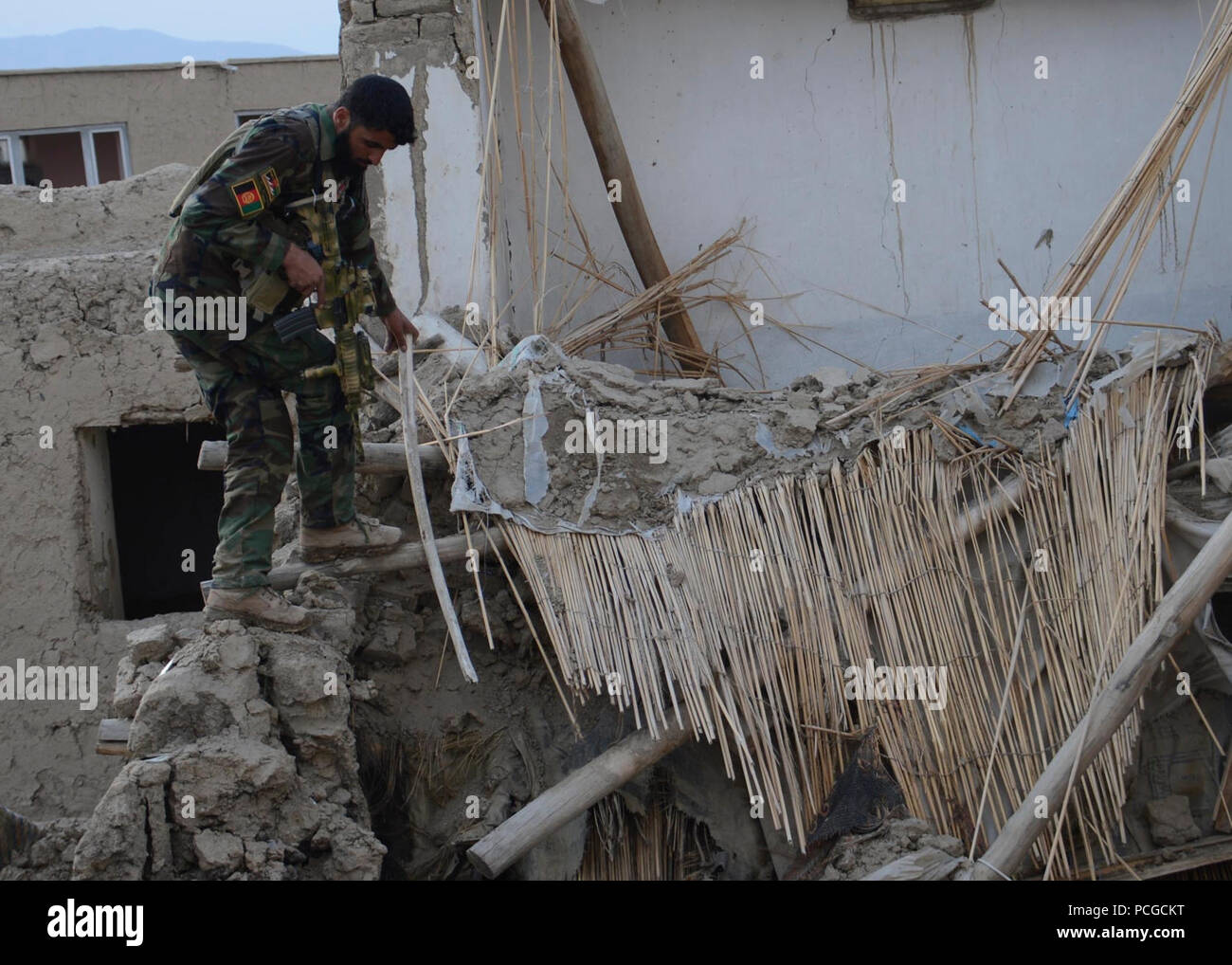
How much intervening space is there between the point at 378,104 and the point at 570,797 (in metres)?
1.95

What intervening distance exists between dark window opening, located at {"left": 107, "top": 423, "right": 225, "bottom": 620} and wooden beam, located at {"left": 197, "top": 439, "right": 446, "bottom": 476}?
4.14m

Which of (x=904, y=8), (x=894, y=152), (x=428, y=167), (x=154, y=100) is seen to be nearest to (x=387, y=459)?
(x=428, y=167)

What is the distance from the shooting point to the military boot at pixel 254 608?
11.3 ft

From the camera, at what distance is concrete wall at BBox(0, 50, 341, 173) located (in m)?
11.8

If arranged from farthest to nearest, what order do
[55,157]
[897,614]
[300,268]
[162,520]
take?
[55,157], [162,520], [897,614], [300,268]

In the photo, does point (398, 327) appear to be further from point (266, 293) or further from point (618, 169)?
point (618, 169)

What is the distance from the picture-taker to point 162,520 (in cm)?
791

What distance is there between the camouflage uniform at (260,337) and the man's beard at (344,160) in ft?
0.08

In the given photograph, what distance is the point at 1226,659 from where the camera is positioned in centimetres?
369

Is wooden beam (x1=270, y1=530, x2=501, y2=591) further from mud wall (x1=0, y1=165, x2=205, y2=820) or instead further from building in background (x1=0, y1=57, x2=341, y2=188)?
building in background (x1=0, y1=57, x2=341, y2=188)

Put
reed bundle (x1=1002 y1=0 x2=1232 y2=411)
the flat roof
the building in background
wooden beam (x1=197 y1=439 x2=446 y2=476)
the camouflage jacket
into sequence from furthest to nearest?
the building in background < the flat roof < reed bundle (x1=1002 y1=0 x2=1232 y2=411) < wooden beam (x1=197 y1=439 x2=446 y2=476) < the camouflage jacket

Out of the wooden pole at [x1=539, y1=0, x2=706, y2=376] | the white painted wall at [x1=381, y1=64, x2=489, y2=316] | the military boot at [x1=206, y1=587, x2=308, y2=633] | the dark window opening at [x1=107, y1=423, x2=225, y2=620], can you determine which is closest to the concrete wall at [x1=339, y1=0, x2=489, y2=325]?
the white painted wall at [x1=381, y1=64, x2=489, y2=316]

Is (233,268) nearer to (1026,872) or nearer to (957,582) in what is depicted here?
(957,582)
